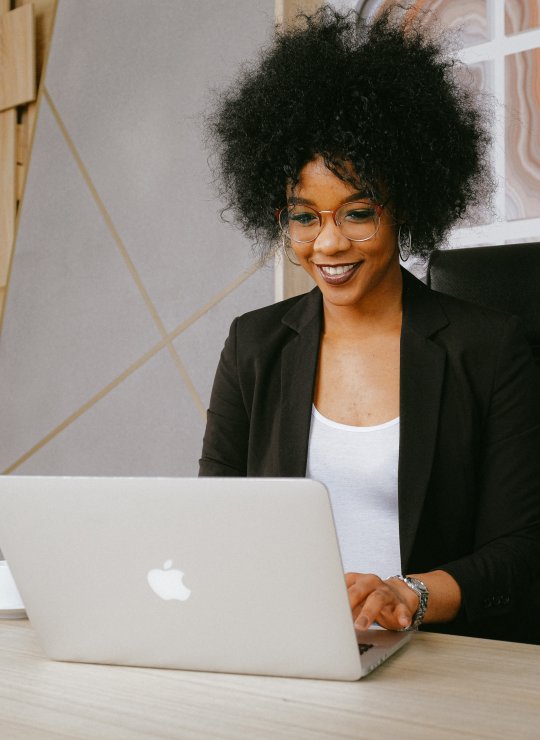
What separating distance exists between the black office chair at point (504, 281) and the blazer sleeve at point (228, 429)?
43 centimetres

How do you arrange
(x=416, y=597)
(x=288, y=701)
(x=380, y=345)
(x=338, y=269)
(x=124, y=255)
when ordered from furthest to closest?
(x=124, y=255) < (x=380, y=345) < (x=338, y=269) < (x=416, y=597) < (x=288, y=701)

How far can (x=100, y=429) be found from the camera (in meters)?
3.02

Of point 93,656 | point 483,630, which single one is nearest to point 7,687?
point 93,656

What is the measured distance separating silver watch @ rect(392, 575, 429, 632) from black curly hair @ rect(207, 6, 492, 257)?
0.68 metres

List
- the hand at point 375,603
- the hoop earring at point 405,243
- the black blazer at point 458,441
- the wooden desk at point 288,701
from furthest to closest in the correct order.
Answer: the hoop earring at point 405,243, the black blazer at point 458,441, the hand at point 375,603, the wooden desk at point 288,701

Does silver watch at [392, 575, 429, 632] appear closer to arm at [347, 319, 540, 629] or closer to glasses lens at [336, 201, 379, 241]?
arm at [347, 319, 540, 629]

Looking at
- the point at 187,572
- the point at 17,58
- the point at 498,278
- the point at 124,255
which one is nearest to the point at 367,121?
the point at 498,278

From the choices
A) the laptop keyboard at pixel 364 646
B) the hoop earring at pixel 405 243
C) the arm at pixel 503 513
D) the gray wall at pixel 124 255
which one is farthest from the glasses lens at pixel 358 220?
the gray wall at pixel 124 255

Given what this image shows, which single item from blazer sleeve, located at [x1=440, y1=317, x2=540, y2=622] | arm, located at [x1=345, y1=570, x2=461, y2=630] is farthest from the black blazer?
arm, located at [x1=345, y1=570, x2=461, y2=630]

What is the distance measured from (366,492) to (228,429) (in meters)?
0.32

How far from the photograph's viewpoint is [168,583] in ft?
2.96

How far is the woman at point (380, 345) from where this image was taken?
1.46 meters

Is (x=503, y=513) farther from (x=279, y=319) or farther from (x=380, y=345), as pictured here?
(x=279, y=319)

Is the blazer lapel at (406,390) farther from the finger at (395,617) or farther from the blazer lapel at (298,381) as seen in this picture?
the finger at (395,617)
